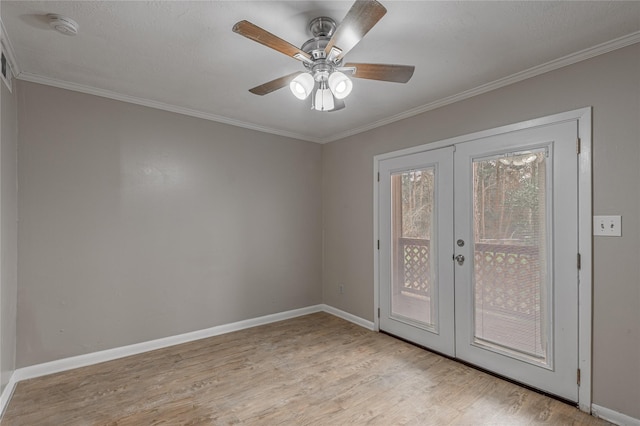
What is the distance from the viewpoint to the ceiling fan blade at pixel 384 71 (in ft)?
6.04

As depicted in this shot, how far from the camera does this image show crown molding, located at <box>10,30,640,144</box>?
209 cm

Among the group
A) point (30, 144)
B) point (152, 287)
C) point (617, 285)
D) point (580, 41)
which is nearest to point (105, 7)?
point (30, 144)

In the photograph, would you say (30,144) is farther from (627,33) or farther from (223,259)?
(627,33)

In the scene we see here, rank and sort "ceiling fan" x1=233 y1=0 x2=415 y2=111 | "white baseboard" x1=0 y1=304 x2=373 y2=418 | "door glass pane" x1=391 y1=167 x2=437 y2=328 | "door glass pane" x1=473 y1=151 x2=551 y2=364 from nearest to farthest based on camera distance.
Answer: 1. "ceiling fan" x1=233 y1=0 x2=415 y2=111
2. "door glass pane" x1=473 y1=151 x2=551 y2=364
3. "white baseboard" x1=0 y1=304 x2=373 y2=418
4. "door glass pane" x1=391 y1=167 x2=437 y2=328

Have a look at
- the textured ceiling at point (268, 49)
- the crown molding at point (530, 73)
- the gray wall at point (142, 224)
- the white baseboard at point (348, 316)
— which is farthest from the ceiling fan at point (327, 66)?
the white baseboard at point (348, 316)

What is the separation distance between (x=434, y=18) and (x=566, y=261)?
6.19ft

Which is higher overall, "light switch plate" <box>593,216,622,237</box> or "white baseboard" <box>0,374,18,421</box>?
"light switch plate" <box>593,216,622,237</box>

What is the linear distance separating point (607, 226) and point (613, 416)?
3.99 feet

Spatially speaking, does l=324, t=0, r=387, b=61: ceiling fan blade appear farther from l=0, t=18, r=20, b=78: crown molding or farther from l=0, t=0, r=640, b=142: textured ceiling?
l=0, t=18, r=20, b=78: crown molding

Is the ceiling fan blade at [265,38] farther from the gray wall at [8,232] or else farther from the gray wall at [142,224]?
the gray wall at [142,224]

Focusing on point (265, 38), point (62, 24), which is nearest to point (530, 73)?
point (265, 38)

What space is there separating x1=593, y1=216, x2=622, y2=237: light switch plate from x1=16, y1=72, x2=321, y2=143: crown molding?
10.5 ft

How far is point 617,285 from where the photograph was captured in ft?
6.72

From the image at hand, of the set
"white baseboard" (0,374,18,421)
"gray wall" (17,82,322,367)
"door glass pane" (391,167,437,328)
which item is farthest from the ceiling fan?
"white baseboard" (0,374,18,421)
